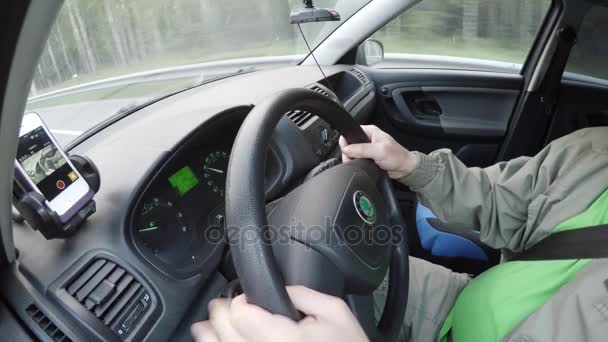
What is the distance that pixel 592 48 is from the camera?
7.44 ft

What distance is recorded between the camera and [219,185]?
126cm

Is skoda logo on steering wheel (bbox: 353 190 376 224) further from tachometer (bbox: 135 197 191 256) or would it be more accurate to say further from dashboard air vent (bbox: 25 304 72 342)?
dashboard air vent (bbox: 25 304 72 342)

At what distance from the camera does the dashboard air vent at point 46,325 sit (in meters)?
0.76

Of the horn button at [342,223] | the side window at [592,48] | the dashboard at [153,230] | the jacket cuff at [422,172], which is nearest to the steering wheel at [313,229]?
the horn button at [342,223]

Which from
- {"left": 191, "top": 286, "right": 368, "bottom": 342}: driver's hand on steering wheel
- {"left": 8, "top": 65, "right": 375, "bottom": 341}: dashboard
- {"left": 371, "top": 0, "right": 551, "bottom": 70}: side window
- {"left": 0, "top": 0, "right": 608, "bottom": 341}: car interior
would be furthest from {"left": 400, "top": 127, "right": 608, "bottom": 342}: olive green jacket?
{"left": 371, "top": 0, "right": 551, "bottom": 70}: side window

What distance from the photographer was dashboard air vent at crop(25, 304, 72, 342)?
76cm

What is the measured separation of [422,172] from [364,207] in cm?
32

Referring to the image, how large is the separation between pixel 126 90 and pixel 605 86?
7.50ft

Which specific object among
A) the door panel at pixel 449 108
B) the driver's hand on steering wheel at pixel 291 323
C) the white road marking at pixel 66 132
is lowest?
the door panel at pixel 449 108

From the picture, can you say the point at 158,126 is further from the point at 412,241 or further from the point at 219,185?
the point at 412,241

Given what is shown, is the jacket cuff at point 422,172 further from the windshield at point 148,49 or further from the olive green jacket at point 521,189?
the windshield at point 148,49

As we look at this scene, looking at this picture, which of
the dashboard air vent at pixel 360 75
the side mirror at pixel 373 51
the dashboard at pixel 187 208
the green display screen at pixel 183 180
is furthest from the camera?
the side mirror at pixel 373 51

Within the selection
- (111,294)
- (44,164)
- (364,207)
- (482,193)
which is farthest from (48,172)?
(482,193)

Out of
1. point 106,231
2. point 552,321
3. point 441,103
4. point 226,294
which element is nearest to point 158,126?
point 106,231
